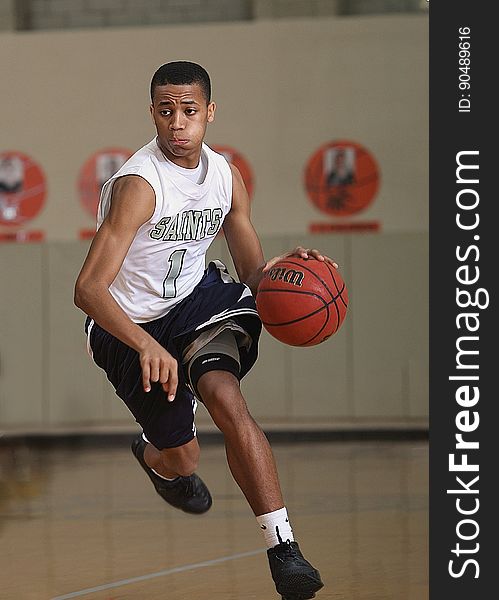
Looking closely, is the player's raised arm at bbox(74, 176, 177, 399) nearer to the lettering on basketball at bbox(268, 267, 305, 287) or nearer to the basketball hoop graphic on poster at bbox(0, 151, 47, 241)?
the lettering on basketball at bbox(268, 267, 305, 287)

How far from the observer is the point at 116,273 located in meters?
3.36

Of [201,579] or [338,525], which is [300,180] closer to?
[338,525]

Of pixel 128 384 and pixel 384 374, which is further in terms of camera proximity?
pixel 384 374

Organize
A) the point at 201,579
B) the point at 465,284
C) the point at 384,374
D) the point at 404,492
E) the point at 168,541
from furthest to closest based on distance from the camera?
the point at 384,374
the point at 404,492
the point at 168,541
the point at 201,579
the point at 465,284

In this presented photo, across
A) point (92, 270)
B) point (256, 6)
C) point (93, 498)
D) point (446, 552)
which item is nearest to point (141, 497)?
point (93, 498)

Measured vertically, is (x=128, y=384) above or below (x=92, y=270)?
below

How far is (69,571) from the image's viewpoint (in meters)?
4.40

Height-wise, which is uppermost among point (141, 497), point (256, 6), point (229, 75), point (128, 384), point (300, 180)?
point (256, 6)

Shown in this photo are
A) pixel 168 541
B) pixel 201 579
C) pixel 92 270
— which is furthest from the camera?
pixel 168 541

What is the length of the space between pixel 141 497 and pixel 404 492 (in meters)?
1.55

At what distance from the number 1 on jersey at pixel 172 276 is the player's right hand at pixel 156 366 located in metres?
0.55

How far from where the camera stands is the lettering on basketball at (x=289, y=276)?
347 cm

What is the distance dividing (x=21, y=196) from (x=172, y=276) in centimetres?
624

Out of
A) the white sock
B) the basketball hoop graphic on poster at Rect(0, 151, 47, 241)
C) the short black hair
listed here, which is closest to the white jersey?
the short black hair
